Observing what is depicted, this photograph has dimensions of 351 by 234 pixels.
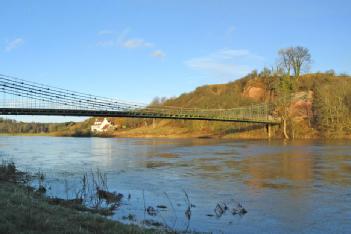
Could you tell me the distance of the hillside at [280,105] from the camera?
229 feet

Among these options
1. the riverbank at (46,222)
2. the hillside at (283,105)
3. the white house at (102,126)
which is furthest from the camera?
the white house at (102,126)

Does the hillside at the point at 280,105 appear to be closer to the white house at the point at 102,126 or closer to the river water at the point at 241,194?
the white house at the point at 102,126

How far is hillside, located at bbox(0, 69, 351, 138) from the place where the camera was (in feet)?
229

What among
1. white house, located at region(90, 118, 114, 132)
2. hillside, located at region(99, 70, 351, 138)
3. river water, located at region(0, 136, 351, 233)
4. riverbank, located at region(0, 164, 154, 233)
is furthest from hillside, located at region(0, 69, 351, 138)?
riverbank, located at region(0, 164, 154, 233)

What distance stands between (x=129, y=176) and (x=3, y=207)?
12.8 metres

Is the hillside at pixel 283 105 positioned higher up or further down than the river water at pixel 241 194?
higher up

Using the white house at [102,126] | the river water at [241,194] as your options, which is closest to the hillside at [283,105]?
the white house at [102,126]

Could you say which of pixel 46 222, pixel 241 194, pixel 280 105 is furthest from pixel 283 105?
pixel 46 222

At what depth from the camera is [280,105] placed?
269 ft

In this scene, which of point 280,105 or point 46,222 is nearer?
point 46,222

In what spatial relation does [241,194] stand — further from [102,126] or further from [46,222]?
[102,126]

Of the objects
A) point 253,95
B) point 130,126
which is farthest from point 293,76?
point 130,126

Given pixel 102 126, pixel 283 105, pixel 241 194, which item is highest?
pixel 283 105

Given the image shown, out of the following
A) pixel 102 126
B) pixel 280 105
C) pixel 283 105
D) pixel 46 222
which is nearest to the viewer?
pixel 46 222
